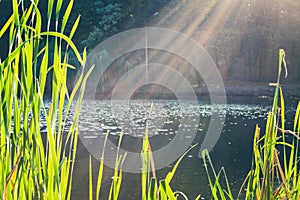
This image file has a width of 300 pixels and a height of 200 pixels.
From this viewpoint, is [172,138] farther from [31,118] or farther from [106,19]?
[106,19]

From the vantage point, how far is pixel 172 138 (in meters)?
7.84

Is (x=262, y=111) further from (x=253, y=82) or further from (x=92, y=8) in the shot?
(x=92, y=8)

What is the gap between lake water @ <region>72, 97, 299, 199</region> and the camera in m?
5.24

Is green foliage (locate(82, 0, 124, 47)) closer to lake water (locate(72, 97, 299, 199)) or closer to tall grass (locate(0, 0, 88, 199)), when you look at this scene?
lake water (locate(72, 97, 299, 199))

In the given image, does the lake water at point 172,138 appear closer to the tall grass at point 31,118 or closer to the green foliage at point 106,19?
the tall grass at point 31,118

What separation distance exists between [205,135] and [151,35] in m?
12.2

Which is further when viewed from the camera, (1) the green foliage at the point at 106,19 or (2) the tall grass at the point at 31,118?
(1) the green foliage at the point at 106,19

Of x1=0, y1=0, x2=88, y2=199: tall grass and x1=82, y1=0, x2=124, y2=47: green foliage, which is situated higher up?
x1=82, y1=0, x2=124, y2=47: green foliage

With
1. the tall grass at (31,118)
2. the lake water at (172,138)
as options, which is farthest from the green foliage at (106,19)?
the tall grass at (31,118)

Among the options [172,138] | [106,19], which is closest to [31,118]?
[172,138]

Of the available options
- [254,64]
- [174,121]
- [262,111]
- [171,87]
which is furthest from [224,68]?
[174,121]

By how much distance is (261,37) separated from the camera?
1872 centimetres

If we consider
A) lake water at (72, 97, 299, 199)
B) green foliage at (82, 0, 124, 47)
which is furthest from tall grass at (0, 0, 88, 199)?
green foliage at (82, 0, 124, 47)

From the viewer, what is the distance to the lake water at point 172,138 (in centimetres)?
524
